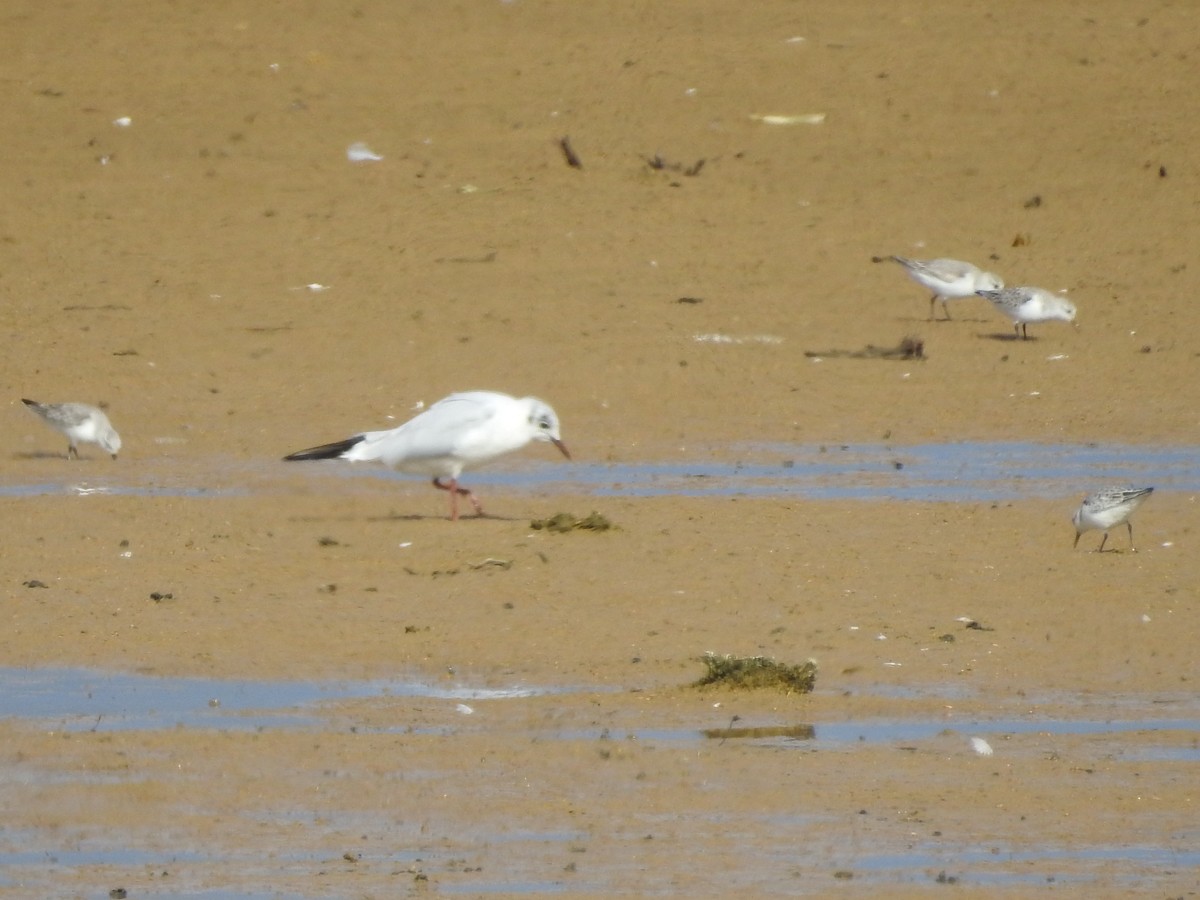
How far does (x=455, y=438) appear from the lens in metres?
11.9

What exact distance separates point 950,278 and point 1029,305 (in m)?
0.85

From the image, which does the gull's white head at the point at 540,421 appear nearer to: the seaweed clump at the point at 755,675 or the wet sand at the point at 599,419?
the wet sand at the point at 599,419

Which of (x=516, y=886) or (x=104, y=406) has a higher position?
(x=516, y=886)

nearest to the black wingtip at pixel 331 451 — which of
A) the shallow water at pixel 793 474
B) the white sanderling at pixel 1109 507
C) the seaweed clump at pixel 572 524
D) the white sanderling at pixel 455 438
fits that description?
the white sanderling at pixel 455 438

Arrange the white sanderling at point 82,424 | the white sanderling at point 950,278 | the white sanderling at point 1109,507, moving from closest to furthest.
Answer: the white sanderling at point 1109,507, the white sanderling at point 82,424, the white sanderling at point 950,278

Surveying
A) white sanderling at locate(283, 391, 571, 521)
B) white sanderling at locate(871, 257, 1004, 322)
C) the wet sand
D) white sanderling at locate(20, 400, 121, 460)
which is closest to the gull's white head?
white sanderling at locate(283, 391, 571, 521)

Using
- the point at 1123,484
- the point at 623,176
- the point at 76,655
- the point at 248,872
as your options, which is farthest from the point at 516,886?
the point at 623,176

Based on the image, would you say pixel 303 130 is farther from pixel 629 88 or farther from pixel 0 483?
pixel 0 483

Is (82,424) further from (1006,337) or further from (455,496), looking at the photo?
(1006,337)

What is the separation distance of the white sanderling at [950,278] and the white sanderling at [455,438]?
5762 mm

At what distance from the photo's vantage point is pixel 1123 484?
A: 502 inches

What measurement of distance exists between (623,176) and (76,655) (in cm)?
1217

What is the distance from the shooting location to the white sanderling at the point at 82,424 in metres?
13.1

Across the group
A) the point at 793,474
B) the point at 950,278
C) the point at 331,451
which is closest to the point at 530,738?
the point at 331,451
